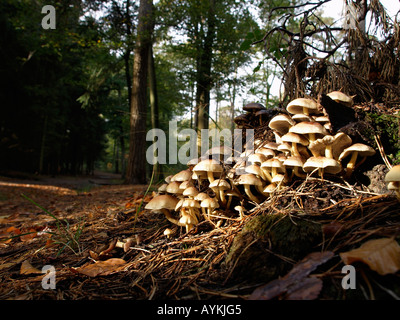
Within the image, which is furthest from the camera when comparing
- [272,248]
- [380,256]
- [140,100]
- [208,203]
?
[140,100]

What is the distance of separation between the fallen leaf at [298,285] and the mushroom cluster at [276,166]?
0.67m

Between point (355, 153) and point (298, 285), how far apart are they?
3.56ft

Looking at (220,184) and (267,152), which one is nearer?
(220,184)

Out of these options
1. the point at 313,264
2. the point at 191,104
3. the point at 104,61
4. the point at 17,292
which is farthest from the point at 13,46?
the point at 313,264

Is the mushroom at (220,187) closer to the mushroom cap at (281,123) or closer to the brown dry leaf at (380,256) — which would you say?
the mushroom cap at (281,123)

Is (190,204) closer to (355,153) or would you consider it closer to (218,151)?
(218,151)

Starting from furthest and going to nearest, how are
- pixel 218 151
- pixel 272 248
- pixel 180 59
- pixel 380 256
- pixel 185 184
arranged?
pixel 180 59
pixel 218 151
pixel 185 184
pixel 272 248
pixel 380 256

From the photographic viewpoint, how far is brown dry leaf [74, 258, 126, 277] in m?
1.38

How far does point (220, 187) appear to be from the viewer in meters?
1.79

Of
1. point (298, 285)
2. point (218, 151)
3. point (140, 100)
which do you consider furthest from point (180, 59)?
point (298, 285)

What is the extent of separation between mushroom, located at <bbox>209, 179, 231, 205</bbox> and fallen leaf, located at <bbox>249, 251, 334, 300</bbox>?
0.79 metres

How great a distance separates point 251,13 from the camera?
33.9ft
